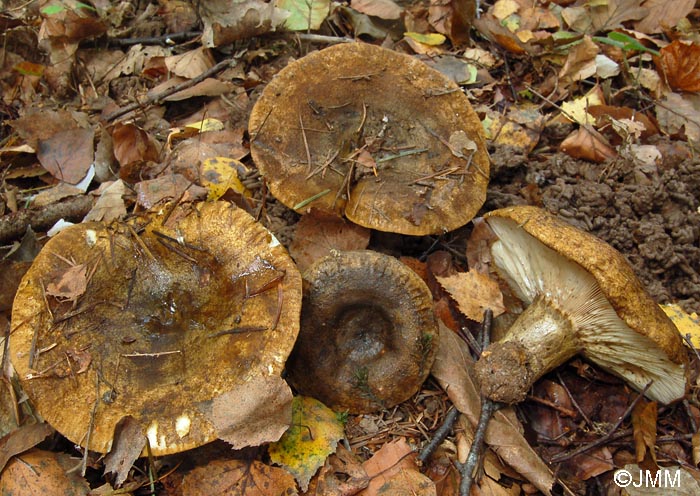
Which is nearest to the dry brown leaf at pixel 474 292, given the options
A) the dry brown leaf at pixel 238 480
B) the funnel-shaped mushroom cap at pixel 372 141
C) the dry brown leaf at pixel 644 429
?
the funnel-shaped mushroom cap at pixel 372 141

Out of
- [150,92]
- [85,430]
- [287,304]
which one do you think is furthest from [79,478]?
[150,92]

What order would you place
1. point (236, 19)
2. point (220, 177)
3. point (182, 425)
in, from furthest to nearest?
point (236, 19), point (220, 177), point (182, 425)

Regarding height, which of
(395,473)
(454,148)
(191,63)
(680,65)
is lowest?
(395,473)

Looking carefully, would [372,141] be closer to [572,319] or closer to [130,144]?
[572,319]

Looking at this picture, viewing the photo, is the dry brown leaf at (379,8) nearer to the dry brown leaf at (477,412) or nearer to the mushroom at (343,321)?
the mushroom at (343,321)

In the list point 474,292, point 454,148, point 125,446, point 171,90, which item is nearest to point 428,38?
point 454,148

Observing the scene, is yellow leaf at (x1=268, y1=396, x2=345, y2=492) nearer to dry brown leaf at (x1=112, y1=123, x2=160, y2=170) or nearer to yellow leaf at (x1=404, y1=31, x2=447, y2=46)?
dry brown leaf at (x1=112, y1=123, x2=160, y2=170)

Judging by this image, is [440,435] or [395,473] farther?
[440,435]
